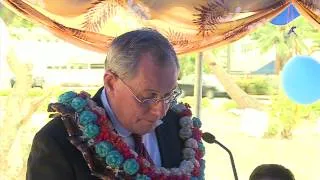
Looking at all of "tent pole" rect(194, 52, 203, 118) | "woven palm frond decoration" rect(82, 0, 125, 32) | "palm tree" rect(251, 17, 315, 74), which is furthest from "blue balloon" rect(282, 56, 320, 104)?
"woven palm frond decoration" rect(82, 0, 125, 32)

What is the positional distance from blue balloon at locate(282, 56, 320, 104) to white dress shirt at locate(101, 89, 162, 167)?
1649mm

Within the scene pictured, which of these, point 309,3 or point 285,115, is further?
point 285,115

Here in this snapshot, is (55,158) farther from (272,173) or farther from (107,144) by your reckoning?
(272,173)

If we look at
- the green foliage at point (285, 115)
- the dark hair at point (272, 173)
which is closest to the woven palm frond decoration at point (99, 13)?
the dark hair at point (272, 173)

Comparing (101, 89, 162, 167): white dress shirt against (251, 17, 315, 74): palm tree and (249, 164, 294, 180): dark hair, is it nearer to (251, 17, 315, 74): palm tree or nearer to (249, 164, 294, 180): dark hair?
(249, 164, 294, 180): dark hair

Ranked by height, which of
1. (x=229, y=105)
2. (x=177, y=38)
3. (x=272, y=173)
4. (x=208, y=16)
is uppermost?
(x=208, y=16)

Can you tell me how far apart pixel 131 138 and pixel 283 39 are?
8.78 feet

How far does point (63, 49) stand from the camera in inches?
112

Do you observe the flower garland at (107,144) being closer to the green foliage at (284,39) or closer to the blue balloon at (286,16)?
the blue balloon at (286,16)

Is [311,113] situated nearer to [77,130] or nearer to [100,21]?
[100,21]

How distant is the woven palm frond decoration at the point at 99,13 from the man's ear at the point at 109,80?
4.33ft

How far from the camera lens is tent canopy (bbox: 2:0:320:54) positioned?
230 centimetres

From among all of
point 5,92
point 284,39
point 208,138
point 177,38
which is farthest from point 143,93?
point 284,39

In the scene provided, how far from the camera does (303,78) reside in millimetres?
2686
